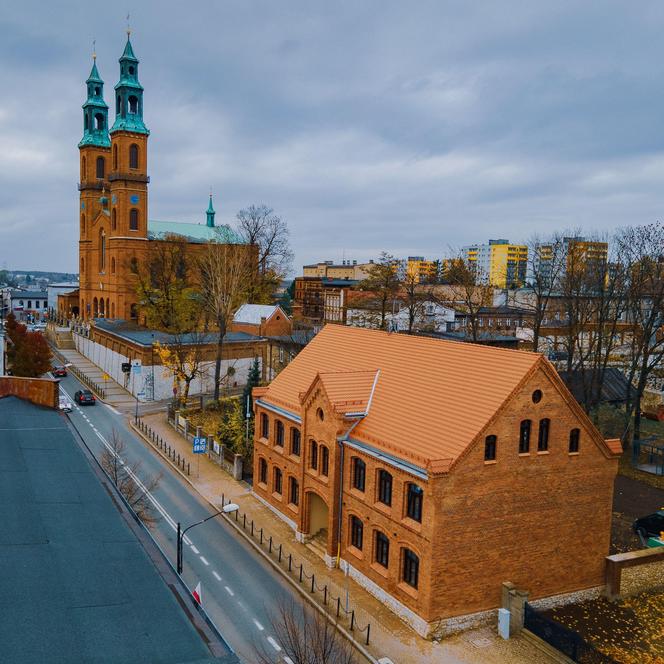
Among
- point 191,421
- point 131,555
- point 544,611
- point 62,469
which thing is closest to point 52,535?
point 131,555

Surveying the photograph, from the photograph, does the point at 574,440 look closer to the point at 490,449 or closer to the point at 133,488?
the point at 490,449

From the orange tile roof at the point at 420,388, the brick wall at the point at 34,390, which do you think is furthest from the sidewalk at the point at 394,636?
the brick wall at the point at 34,390

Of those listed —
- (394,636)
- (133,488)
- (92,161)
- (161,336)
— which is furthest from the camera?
(92,161)

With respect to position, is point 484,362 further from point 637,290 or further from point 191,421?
point 191,421

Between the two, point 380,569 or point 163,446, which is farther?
point 163,446

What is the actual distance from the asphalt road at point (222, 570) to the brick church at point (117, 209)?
48.4 metres

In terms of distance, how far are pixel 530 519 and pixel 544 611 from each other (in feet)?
12.8

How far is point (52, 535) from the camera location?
15062 millimetres

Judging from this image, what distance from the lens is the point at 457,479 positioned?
2262 cm

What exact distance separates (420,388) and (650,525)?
14.1 meters

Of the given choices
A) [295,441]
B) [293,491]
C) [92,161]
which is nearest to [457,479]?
[295,441]

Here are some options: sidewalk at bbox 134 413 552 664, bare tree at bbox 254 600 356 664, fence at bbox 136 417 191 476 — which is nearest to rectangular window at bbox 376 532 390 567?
sidewalk at bbox 134 413 552 664

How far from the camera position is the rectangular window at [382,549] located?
83.2ft

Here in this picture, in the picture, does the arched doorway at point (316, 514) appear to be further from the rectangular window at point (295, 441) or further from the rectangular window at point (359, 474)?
the rectangular window at point (359, 474)
